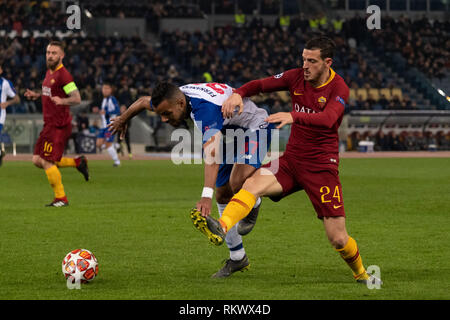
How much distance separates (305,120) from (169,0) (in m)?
42.5

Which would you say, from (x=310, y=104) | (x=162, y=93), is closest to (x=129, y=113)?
(x=162, y=93)

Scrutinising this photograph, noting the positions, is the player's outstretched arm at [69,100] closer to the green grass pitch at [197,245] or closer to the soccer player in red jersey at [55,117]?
the soccer player in red jersey at [55,117]

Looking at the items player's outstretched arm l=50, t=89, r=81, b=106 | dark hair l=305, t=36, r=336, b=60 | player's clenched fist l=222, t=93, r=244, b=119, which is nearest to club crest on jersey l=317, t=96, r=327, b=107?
dark hair l=305, t=36, r=336, b=60

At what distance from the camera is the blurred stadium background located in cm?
3603

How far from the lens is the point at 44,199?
49.8 ft

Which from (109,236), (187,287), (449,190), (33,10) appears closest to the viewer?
(187,287)

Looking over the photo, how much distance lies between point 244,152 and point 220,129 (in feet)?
2.90

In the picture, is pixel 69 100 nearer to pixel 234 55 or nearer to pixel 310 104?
pixel 310 104

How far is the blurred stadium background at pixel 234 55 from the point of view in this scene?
36.0m

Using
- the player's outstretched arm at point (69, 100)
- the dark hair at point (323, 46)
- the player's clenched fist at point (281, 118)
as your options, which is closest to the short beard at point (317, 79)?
the dark hair at point (323, 46)

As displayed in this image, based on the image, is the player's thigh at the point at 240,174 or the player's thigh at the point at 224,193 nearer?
the player's thigh at the point at 240,174
